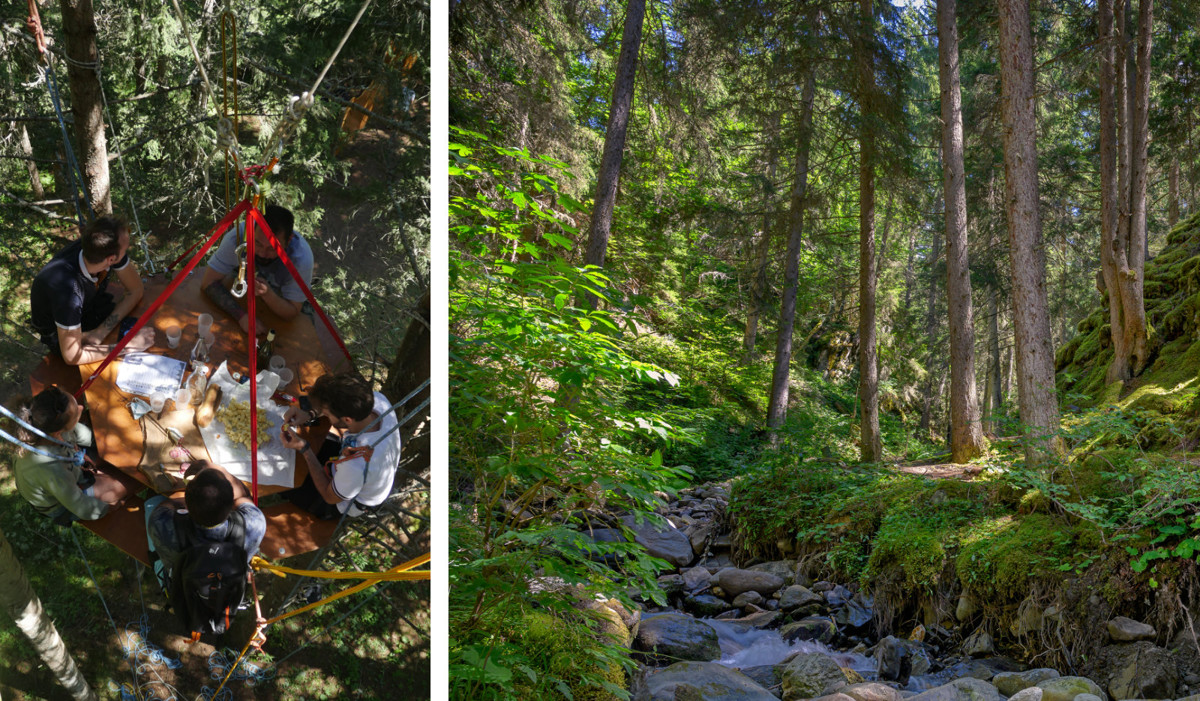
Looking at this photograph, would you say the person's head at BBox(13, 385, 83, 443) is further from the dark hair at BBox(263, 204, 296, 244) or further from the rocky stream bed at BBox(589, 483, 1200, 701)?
the rocky stream bed at BBox(589, 483, 1200, 701)

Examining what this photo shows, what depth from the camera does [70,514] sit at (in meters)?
1.07

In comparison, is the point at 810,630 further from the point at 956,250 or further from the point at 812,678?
the point at 956,250

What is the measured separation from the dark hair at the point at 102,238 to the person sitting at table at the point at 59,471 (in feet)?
0.64

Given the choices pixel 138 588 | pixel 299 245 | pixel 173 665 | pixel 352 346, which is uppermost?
pixel 299 245

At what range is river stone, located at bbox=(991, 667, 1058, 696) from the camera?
408cm

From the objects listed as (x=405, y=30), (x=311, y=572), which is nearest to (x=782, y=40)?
(x=405, y=30)

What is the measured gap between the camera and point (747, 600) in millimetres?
5965

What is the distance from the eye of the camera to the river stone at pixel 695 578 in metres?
6.41

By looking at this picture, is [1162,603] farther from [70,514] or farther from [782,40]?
[782,40]

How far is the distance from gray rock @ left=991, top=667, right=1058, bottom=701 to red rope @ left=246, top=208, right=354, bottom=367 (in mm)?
4323

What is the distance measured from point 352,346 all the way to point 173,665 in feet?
1.81

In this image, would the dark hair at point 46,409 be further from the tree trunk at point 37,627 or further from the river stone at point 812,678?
the river stone at point 812,678

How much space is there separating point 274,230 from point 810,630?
5175 mm

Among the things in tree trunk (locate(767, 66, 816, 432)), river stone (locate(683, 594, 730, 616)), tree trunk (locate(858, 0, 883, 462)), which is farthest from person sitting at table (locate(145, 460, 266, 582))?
tree trunk (locate(767, 66, 816, 432))
